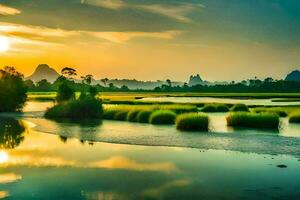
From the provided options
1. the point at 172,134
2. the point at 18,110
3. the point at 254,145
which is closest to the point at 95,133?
the point at 172,134

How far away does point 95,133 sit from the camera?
44.7m

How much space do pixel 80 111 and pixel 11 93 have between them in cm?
2444

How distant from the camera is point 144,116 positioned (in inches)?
2357

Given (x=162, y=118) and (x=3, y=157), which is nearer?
(x=3, y=157)

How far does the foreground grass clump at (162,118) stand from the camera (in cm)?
5498

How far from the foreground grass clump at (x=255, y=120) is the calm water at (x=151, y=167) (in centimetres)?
582

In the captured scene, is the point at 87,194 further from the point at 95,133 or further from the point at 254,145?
the point at 95,133

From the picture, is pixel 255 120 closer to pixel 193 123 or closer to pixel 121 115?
pixel 193 123

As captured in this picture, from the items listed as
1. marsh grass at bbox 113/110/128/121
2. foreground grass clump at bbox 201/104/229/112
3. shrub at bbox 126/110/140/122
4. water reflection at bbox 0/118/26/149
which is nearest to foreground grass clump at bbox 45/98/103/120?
marsh grass at bbox 113/110/128/121

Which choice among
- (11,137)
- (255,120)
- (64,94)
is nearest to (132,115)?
(255,120)

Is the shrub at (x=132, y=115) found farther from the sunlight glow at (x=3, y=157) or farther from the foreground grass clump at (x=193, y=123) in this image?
the sunlight glow at (x=3, y=157)

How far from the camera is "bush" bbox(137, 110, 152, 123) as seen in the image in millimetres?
59156

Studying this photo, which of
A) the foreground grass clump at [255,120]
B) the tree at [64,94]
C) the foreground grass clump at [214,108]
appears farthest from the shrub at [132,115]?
the tree at [64,94]

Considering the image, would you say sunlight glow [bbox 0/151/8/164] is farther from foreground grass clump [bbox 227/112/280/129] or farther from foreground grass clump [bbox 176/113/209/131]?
foreground grass clump [bbox 227/112/280/129]
